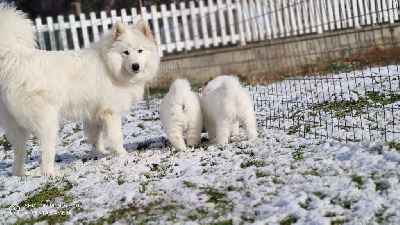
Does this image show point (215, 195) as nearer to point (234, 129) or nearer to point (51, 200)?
point (51, 200)

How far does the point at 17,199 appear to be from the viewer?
3.81 metres

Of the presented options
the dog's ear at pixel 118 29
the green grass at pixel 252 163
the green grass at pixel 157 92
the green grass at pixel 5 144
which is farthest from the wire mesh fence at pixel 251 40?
the green grass at pixel 252 163

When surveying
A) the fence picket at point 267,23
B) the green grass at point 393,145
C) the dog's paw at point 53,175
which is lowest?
the dog's paw at point 53,175

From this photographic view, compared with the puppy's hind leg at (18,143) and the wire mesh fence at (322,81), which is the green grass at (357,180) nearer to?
the wire mesh fence at (322,81)

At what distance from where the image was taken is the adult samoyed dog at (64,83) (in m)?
4.43

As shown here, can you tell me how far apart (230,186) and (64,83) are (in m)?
2.48

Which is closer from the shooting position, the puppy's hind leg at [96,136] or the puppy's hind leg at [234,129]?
the puppy's hind leg at [234,129]

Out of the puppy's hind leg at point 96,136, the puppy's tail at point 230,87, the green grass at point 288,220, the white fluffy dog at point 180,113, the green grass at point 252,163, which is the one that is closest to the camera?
the green grass at point 288,220

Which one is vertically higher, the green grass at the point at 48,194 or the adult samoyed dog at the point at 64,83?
the adult samoyed dog at the point at 64,83

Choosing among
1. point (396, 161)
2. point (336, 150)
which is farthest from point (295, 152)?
point (396, 161)

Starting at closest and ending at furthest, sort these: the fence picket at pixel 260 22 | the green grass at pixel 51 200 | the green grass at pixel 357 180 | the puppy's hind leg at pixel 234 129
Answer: the green grass at pixel 357 180
the green grass at pixel 51 200
the puppy's hind leg at pixel 234 129
the fence picket at pixel 260 22

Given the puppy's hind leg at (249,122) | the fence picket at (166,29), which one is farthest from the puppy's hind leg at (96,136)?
the fence picket at (166,29)

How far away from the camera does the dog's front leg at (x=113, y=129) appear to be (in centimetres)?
531

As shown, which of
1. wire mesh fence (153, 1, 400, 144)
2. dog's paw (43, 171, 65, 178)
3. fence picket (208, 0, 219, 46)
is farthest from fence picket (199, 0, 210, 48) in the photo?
dog's paw (43, 171, 65, 178)
